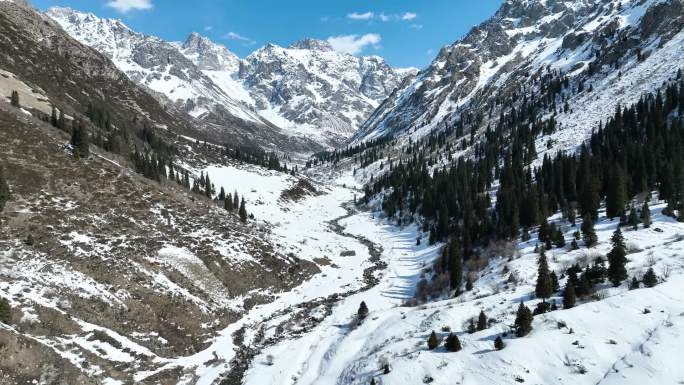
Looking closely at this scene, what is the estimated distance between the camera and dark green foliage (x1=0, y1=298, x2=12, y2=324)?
3384 cm

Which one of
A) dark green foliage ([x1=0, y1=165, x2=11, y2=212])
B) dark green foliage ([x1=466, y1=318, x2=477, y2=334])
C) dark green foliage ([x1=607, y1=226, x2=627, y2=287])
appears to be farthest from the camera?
dark green foliage ([x1=0, y1=165, x2=11, y2=212])

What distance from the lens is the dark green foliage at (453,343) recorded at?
33312 millimetres

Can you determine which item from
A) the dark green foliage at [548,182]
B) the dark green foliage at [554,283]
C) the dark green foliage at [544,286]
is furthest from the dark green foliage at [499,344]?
the dark green foliage at [548,182]

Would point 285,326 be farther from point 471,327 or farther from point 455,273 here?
point 471,327

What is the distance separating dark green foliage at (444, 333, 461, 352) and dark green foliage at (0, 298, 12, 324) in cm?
3269

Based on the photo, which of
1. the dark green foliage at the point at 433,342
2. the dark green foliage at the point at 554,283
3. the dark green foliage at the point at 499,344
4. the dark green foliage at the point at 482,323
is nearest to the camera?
the dark green foliage at the point at 499,344

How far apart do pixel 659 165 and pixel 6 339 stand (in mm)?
96150

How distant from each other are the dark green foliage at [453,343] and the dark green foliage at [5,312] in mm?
32690

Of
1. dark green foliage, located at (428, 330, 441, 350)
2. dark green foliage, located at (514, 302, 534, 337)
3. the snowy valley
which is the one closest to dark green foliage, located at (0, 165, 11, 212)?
the snowy valley

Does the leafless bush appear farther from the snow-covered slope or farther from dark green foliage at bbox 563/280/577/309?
dark green foliage at bbox 563/280/577/309

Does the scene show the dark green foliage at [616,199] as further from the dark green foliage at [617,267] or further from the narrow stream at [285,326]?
the narrow stream at [285,326]

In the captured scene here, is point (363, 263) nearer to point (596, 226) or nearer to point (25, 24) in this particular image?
point (596, 226)

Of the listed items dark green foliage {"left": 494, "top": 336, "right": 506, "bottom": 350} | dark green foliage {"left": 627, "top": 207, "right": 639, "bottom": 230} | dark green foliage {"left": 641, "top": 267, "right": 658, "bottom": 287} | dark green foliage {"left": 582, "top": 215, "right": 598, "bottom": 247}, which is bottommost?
dark green foliage {"left": 494, "top": 336, "right": 506, "bottom": 350}

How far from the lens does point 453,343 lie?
33.5 metres
